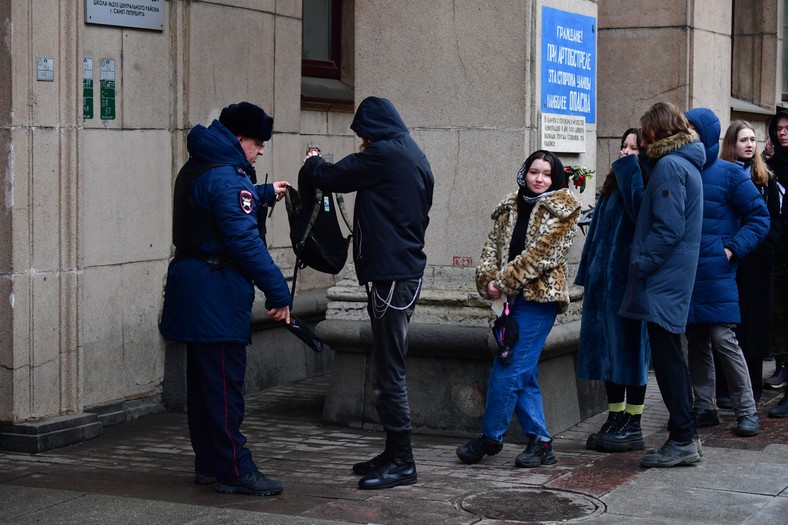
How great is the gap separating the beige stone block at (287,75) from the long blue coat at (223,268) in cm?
338

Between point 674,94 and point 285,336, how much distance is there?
363 centimetres

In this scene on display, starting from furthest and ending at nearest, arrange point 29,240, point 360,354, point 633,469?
1. point 360,354
2. point 29,240
3. point 633,469

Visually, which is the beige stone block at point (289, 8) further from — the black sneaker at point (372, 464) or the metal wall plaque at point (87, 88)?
the black sneaker at point (372, 464)

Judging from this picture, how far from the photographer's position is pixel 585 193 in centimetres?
920

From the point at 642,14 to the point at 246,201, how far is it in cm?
565

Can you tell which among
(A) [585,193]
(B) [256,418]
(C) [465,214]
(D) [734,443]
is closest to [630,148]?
(A) [585,193]

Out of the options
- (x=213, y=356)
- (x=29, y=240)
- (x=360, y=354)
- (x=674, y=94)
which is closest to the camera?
(x=213, y=356)

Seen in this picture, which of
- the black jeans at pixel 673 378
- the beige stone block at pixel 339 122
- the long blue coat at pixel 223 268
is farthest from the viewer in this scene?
the beige stone block at pixel 339 122

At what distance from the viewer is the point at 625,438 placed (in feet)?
26.4

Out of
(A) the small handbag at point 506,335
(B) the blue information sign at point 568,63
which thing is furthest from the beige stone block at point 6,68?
(B) the blue information sign at point 568,63

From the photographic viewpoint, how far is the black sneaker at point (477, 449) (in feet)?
25.1

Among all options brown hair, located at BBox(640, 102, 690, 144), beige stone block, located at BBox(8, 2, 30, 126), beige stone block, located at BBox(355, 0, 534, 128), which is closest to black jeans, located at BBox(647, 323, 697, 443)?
brown hair, located at BBox(640, 102, 690, 144)

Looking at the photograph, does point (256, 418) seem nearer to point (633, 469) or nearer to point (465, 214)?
point (465, 214)

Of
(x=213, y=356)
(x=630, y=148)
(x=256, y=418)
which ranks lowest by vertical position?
(x=256, y=418)
